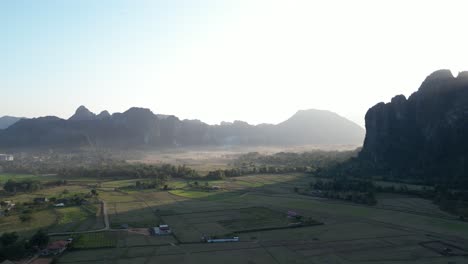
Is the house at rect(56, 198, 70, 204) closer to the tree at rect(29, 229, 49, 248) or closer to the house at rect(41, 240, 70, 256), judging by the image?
the house at rect(41, 240, 70, 256)

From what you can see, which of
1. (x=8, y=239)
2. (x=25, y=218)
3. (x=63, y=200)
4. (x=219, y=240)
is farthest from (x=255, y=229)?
(x=63, y=200)

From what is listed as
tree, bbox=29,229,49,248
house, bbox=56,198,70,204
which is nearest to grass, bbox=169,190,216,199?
house, bbox=56,198,70,204

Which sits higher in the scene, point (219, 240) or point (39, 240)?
point (39, 240)

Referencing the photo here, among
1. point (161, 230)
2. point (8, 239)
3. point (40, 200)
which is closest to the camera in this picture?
point (8, 239)

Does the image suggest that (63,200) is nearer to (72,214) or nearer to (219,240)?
(72,214)

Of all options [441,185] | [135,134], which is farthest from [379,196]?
[135,134]

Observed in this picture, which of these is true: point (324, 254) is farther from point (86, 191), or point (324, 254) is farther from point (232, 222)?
point (86, 191)
